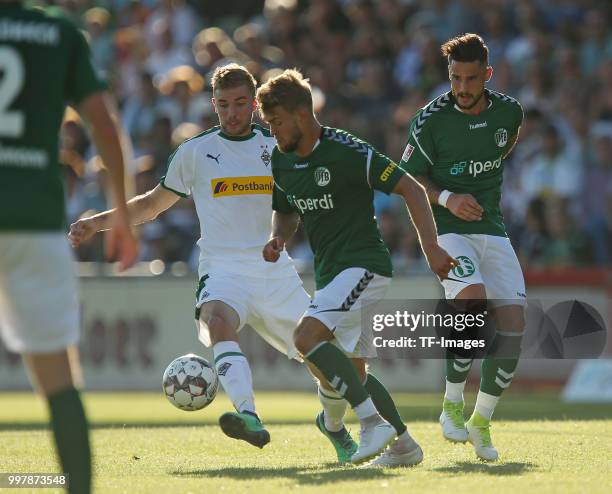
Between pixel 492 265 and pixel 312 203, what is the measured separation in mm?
1841

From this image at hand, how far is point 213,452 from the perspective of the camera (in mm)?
9242

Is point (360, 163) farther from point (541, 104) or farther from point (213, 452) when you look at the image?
point (541, 104)

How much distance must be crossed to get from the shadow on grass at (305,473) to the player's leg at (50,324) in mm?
1956

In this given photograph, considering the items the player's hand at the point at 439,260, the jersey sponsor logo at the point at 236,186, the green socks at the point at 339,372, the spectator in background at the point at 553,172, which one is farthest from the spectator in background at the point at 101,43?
the player's hand at the point at 439,260

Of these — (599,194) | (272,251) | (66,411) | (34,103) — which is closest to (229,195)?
(272,251)

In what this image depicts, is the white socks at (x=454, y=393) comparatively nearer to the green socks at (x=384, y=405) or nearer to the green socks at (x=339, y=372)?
the green socks at (x=384, y=405)

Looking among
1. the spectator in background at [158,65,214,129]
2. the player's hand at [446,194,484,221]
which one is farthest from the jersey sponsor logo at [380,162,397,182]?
the spectator in background at [158,65,214,129]

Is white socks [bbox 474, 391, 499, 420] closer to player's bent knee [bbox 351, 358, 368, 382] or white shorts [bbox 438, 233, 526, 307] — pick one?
white shorts [bbox 438, 233, 526, 307]

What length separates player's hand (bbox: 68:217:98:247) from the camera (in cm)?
871

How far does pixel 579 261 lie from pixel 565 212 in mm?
687

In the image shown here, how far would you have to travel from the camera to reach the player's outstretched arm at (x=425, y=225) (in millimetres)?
7453

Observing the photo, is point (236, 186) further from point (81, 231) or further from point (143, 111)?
point (143, 111)

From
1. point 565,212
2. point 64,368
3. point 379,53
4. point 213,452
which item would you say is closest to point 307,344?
point 213,452

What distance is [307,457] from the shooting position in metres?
8.84
